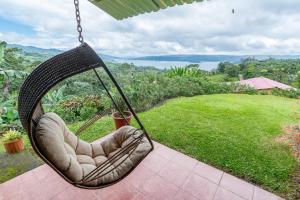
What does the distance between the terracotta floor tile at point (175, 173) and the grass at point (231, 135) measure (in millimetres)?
428

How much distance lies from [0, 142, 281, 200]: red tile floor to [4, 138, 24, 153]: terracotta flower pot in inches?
32.0

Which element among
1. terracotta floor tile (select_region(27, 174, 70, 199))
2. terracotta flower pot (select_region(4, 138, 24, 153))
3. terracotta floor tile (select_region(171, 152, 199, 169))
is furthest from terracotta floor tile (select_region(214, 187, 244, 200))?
terracotta flower pot (select_region(4, 138, 24, 153))

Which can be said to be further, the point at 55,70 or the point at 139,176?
the point at 139,176

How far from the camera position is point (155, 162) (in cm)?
286

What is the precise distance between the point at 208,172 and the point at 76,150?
5.79ft

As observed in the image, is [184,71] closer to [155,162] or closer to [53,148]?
[155,162]

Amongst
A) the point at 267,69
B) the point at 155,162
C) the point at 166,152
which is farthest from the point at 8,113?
the point at 267,69

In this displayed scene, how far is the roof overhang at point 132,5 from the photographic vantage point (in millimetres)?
2512

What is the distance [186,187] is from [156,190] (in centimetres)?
38

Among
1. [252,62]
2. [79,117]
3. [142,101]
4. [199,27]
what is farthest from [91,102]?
[252,62]

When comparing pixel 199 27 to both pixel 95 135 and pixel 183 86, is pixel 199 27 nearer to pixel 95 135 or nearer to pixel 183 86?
pixel 183 86

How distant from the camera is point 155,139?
359 cm

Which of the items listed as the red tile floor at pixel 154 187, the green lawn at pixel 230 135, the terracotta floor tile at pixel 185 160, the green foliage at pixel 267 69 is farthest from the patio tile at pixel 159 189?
the green foliage at pixel 267 69

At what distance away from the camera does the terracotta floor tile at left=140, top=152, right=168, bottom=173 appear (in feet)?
8.95
